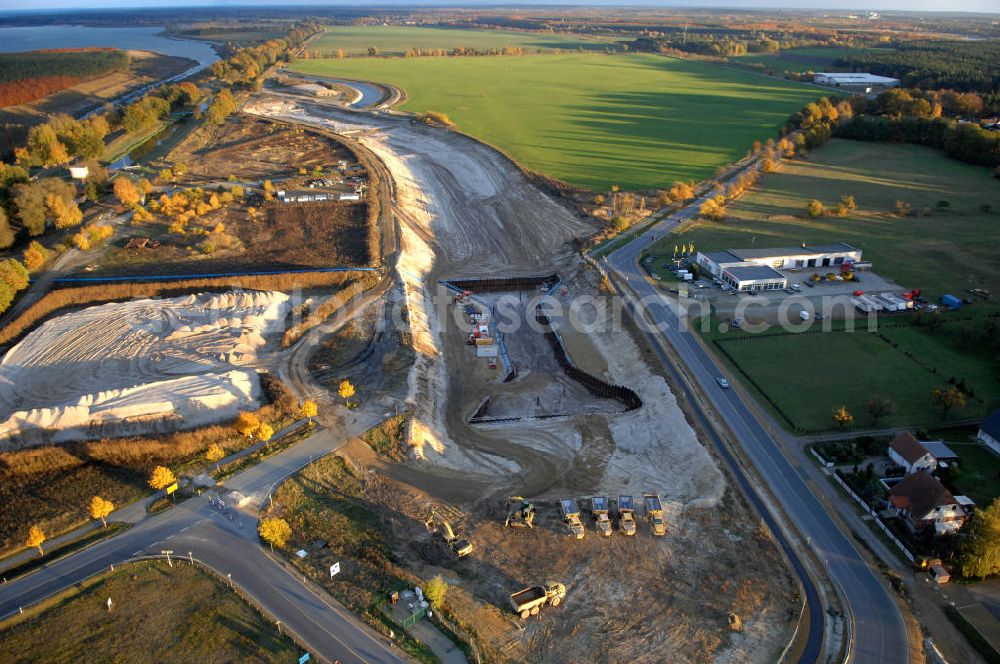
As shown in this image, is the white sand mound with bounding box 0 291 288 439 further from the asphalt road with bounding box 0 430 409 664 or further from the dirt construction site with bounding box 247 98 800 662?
the asphalt road with bounding box 0 430 409 664

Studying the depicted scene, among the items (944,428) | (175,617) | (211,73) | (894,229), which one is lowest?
(175,617)

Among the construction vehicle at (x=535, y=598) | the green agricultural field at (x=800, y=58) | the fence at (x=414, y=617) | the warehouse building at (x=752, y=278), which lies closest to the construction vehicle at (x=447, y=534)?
the construction vehicle at (x=535, y=598)

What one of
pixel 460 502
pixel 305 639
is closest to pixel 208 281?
pixel 460 502

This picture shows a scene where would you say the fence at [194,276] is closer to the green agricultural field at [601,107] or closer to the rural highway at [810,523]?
the rural highway at [810,523]

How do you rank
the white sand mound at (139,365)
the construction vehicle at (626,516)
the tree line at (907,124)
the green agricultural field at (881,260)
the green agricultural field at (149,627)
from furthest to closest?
the tree line at (907,124)
the green agricultural field at (881,260)
the white sand mound at (139,365)
the construction vehicle at (626,516)
the green agricultural field at (149,627)

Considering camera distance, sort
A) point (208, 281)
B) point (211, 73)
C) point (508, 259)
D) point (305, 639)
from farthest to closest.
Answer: point (211, 73)
point (508, 259)
point (208, 281)
point (305, 639)

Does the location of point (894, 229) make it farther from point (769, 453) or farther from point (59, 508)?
point (59, 508)

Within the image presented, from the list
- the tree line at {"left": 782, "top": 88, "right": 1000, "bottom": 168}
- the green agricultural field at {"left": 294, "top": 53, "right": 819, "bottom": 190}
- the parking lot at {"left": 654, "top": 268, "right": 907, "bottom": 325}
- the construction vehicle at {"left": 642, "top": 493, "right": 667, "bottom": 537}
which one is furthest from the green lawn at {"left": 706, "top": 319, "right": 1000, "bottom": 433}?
the tree line at {"left": 782, "top": 88, "right": 1000, "bottom": 168}

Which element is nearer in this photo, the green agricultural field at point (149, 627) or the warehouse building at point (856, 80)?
→ the green agricultural field at point (149, 627)
